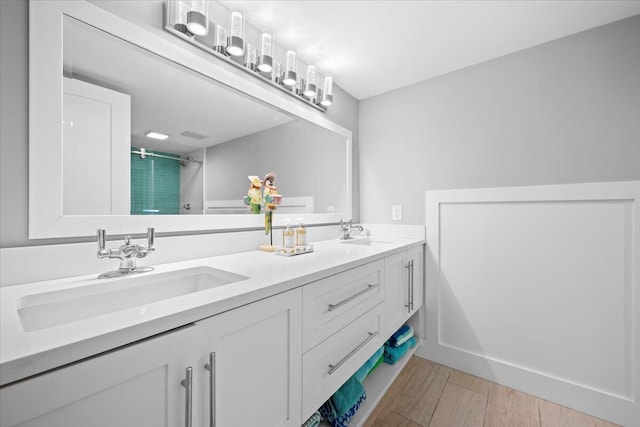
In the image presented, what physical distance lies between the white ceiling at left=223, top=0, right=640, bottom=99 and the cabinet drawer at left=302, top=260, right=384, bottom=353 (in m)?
1.35

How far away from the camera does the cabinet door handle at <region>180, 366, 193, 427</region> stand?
1.90ft

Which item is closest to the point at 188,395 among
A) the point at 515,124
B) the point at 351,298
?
the point at 351,298

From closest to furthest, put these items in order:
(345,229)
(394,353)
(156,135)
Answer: (156,135) < (394,353) < (345,229)

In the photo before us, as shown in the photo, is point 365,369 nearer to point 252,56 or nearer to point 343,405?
point 343,405

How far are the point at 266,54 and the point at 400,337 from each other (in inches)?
80.4

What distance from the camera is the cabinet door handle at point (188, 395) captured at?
58 cm

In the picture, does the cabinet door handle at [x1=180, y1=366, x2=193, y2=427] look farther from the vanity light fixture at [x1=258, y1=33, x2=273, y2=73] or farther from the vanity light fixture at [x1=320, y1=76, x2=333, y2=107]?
the vanity light fixture at [x1=320, y1=76, x2=333, y2=107]

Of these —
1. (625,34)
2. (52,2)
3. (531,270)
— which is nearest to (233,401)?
(52,2)

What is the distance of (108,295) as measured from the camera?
807 mm

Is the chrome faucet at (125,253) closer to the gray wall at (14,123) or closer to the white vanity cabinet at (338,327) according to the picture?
the gray wall at (14,123)

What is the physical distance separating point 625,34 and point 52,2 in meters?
2.60

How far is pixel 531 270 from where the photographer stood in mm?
1667

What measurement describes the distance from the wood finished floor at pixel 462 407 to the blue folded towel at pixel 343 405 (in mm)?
141

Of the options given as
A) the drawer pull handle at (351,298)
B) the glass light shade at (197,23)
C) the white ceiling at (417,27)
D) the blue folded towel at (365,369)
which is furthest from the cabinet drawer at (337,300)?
the white ceiling at (417,27)
